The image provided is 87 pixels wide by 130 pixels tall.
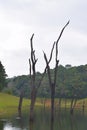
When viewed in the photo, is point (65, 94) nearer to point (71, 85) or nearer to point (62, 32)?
point (71, 85)

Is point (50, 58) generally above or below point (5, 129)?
above

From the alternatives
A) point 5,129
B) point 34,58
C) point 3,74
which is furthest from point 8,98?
point 5,129

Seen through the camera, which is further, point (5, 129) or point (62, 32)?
point (62, 32)

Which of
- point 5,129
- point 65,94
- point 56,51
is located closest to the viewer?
point 5,129

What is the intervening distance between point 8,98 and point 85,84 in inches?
2492

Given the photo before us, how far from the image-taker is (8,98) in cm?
13425

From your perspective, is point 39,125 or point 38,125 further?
point 39,125

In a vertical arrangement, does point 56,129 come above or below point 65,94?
below

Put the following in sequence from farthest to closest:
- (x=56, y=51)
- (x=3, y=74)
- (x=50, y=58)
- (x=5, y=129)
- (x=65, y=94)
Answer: (x=65, y=94) < (x=3, y=74) < (x=50, y=58) < (x=56, y=51) < (x=5, y=129)

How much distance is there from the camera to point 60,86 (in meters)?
194

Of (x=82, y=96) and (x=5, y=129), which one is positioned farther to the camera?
(x=82, y=96)

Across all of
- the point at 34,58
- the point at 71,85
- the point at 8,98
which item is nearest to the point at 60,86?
the point at 71,85

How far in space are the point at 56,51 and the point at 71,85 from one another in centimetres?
14067

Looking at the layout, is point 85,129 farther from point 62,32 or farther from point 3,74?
point 3,74
